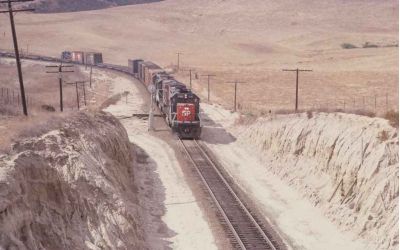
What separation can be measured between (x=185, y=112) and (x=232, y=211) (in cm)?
2013

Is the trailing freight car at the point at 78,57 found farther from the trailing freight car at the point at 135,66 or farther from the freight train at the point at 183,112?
the freight train at the point at 183,112

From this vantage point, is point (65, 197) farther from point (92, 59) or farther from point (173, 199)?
point (92, 59)

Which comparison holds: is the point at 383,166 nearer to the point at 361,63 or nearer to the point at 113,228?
the point at 113,228

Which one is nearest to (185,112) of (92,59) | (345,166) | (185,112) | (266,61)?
(185,112)

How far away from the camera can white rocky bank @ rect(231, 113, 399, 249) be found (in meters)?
28.6

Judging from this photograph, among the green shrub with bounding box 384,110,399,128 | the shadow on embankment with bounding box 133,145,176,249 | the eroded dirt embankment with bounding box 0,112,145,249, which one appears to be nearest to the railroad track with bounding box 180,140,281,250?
the shadow on embankment with bounding box 133,145,176,249

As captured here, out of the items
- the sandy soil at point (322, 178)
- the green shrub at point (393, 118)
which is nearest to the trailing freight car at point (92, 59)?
the sandy soil at point (322, 178)

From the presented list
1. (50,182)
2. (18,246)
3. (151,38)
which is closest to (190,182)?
(50,182)

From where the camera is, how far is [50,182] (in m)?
23.0

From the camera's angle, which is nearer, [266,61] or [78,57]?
[78,57]

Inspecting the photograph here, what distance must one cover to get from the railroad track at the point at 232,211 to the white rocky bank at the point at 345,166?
4856 millimetres

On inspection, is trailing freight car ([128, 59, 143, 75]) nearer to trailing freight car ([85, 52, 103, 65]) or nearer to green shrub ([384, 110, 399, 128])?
trailing freight car ([85, 52, 103, 65])

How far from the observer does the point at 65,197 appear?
77.1 ft

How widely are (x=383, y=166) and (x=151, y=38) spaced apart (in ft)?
566
